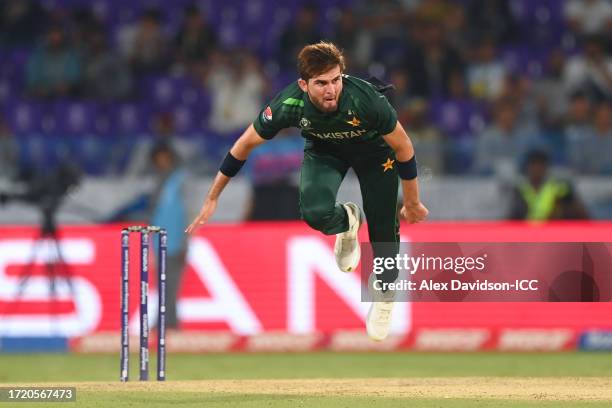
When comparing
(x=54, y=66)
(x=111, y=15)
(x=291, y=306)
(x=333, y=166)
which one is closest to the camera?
(x=333, y=166)

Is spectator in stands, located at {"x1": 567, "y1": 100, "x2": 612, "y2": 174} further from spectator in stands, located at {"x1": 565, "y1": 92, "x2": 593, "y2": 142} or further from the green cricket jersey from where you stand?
the green cricket jersey

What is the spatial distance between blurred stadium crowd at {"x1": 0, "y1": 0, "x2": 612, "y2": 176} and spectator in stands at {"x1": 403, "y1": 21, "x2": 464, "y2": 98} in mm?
18

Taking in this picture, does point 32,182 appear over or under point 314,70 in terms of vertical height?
over

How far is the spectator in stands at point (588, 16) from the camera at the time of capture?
1956 centimetres

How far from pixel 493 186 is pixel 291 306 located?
2659mm

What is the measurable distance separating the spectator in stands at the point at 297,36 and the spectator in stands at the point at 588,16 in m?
3.53

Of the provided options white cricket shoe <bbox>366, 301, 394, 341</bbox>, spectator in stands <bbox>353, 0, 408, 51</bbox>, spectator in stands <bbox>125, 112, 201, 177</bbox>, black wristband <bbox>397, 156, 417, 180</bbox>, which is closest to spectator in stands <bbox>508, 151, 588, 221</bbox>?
spectator in stands <bbox>353, 0, 408, 51</bbox>

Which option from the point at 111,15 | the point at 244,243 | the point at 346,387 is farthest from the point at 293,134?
the point at 346,387

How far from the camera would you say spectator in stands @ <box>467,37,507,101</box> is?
60.8 ft

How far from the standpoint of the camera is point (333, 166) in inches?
414

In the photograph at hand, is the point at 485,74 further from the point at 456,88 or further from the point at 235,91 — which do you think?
the point at 235,91

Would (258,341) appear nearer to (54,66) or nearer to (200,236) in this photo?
(200,236)

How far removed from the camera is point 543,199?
1619 cm

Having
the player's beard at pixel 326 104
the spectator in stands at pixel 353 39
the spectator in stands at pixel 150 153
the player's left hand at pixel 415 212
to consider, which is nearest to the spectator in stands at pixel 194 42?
the spectator in stands at pixel 353 39
